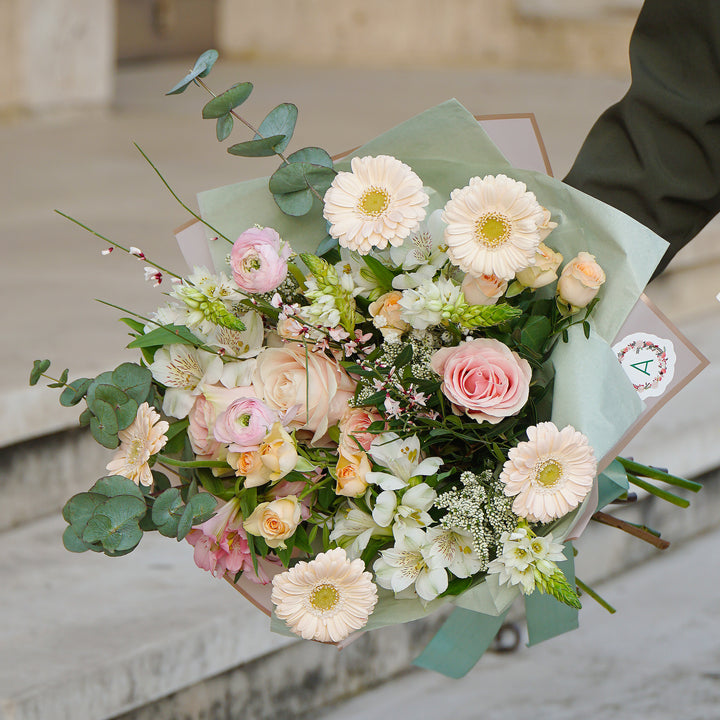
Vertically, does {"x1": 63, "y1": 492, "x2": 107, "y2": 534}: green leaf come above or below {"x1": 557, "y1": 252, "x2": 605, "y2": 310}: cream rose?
below

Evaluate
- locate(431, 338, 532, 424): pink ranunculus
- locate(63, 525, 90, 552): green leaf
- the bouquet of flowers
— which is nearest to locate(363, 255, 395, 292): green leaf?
the bouquet of flowers

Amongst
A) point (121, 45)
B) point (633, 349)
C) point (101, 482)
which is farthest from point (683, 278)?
point (121, 45)

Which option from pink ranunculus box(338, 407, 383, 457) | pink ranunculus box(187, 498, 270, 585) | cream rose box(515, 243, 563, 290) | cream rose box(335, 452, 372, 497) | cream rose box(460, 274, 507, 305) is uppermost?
cream rose box(515, 243, 563, 290)

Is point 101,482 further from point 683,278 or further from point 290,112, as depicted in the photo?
point 683,278

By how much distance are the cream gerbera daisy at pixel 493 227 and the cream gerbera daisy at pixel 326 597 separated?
0.89 feet

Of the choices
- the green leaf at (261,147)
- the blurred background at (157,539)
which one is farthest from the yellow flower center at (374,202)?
the blurred background at (157,539)

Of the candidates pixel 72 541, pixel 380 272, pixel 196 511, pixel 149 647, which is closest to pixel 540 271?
pixel 380 272

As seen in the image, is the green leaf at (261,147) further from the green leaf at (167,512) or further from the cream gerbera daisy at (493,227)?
the green leaf at (167,512)

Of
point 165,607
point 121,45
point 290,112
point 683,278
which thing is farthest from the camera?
point 121,45

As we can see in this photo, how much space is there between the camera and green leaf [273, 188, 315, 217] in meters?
1.08

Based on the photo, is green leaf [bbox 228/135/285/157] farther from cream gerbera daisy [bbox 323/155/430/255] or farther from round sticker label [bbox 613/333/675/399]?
round sticker label [bbox 613/333/675/399]

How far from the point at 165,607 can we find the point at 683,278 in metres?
1.99

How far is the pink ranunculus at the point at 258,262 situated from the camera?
39.4 inches

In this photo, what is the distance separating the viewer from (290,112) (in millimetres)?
1107
